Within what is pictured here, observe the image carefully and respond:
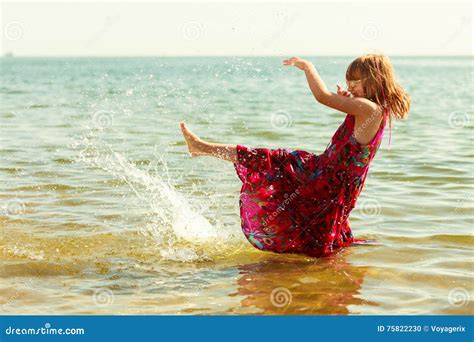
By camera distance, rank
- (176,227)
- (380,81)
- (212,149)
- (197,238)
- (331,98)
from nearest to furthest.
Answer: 1. (331,98)
2. (380,81)
3. (212,149)
4. (197,238)
5. (176,227)

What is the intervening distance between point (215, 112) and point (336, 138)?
12395 millimetres

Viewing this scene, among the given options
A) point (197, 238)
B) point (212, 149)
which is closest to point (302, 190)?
point (212, 149)

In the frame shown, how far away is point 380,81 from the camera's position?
529 cm

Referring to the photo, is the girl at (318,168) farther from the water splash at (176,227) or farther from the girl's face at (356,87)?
the water splash at (176,227)

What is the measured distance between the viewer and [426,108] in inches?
829

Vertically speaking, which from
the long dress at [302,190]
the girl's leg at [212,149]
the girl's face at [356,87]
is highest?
the girl's face at [356,87]

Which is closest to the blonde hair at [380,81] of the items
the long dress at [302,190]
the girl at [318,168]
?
the girl at [318,168]

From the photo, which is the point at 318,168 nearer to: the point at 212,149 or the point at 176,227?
the point at 212,149

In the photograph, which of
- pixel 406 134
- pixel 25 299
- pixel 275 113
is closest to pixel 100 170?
pixel 25 299

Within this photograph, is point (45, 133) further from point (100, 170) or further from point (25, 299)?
point (25, 299)

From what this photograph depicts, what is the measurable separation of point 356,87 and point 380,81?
181 mm

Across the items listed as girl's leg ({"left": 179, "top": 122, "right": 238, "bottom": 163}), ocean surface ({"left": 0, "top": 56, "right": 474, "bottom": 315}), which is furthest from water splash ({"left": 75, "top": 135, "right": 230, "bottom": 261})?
girl's leg ({"left": 179, "top": 122, "right": 238, "bottom": 163})

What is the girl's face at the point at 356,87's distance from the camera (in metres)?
5.35

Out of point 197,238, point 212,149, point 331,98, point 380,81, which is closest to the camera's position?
point 331,98
